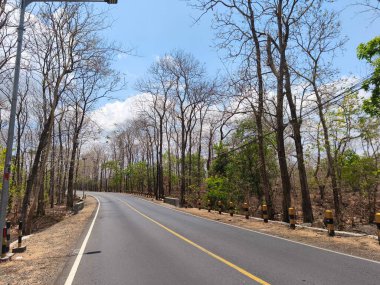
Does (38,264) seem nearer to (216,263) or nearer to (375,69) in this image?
(216,263)

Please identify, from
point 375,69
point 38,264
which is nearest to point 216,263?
point 38,264

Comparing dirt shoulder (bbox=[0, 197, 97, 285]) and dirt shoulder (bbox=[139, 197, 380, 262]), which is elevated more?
dirt shoulder (bbox=[139, 197, 380, 262])

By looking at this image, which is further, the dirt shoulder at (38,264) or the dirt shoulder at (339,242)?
the dirt shoulder at (339,242)

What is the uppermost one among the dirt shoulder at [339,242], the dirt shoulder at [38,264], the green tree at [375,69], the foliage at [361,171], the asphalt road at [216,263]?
the green tree at [375,69]

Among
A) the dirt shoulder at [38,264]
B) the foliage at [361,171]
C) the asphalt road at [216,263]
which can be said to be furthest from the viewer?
the foliage at [361,171]

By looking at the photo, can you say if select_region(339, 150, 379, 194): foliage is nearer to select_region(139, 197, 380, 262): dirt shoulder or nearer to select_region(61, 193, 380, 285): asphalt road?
select_region(139, 197, 380, 262): dirt shoulder

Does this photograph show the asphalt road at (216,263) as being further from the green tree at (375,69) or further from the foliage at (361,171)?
the foliage at (361,171)

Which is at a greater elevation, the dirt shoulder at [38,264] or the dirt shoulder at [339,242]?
the dirt shoulder at [339,242]

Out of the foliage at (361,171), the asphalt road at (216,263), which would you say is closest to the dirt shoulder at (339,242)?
the asphalt road at (216,263)

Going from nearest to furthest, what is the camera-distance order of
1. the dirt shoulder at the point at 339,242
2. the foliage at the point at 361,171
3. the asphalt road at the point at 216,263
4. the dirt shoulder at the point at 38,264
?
the asphalt road at the point at 216,263, the dirt shoulder at the point at 38,264, the dirt shoulder at the point at 339,242, the foliage at the point at 361,171

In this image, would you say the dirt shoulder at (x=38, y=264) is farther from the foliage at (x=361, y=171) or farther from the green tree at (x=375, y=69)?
the foliage at (x=361, y=171)

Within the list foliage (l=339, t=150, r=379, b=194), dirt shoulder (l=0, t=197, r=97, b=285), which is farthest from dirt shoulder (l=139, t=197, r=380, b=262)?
foliage (l=339, t=150, r=379, b=194)

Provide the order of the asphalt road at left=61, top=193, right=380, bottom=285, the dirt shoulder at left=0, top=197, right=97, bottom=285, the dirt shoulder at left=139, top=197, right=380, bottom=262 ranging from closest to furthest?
the asphalt road at left=61, top=193, right=380, bottom=285, the dirt shoulder at left=0, top=197, right=97, bottom=285, the dirt shoulder at left=139, top=197, right=380, bottom=262

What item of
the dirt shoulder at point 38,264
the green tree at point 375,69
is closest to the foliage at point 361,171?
the green tree at point 375,69
